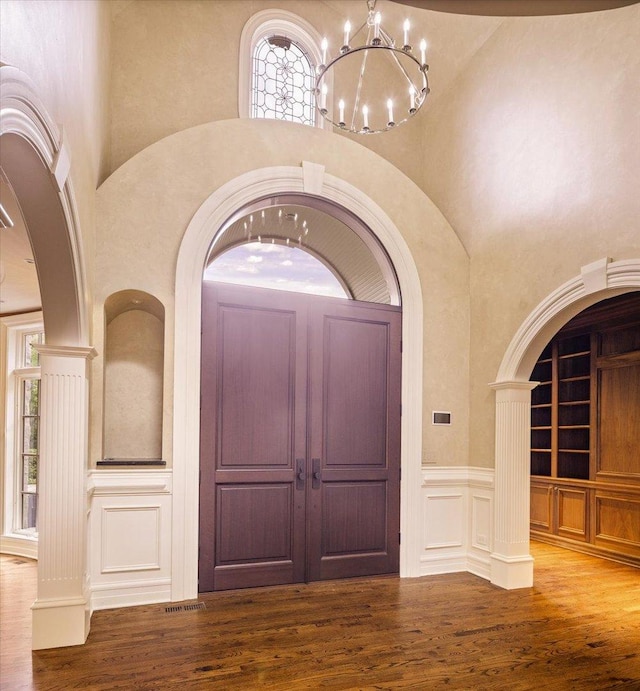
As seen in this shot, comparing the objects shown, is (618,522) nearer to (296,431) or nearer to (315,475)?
(315,475)

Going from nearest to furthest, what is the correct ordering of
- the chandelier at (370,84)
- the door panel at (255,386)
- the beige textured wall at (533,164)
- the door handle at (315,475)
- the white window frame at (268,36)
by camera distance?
the beige textured wall at (533,164), the door panel at (255,386), the door handle at (315,475), the white window frame at (268,36), the chandelier at (370,84)

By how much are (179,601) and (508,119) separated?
199 inches

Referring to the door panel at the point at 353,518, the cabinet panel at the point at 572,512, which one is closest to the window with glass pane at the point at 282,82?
the door panel at the point at 353,518

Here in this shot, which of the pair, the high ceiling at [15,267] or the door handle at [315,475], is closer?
the high ceiling at [15,267]

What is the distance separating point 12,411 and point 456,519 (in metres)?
5.36

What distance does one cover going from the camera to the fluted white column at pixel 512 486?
17.3 ft

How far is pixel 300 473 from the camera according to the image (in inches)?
210

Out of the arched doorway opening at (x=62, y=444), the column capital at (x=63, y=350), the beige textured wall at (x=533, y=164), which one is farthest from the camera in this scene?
the beige textured wall at (x=533, y=164)

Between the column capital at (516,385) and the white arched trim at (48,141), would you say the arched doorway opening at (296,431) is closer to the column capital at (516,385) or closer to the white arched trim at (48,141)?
the column capital at (516,385)

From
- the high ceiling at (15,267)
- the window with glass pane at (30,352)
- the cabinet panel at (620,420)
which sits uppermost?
the high ceiling at (15,267)

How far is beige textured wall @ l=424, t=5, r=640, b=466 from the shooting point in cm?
435

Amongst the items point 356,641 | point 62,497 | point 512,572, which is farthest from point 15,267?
point 512,572

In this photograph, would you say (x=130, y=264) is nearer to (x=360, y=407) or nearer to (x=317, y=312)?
(x=317, y=312)

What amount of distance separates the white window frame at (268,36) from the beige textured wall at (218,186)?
83 centimetres
